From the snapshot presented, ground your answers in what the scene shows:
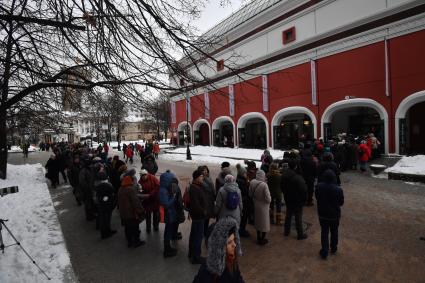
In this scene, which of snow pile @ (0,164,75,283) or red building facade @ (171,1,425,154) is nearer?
snow pile @ (0,164,75,283)

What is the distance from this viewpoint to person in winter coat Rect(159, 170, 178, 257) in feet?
16.6

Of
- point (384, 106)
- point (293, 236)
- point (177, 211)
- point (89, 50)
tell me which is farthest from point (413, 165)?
point (89, 50)

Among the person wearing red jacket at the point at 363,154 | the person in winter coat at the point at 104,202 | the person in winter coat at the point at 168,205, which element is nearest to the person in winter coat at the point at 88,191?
the person in winter coat at the point at 104,202

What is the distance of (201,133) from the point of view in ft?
127

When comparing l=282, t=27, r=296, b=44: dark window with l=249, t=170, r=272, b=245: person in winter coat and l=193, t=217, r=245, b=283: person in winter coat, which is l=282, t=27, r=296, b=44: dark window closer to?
l=249, t=170, r=272, b=245: person in winter coat

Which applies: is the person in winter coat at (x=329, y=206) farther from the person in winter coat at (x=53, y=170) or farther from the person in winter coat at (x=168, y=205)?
the person in winter coat at (x=53, y=170)

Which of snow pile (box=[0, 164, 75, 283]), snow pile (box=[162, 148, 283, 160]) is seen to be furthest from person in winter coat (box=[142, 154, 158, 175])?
snow pile (box=[162, 148, 283, 160])

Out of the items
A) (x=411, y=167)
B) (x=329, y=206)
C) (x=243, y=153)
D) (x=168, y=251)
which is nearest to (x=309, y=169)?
(x=329, y=206)

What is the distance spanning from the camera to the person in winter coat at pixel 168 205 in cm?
505

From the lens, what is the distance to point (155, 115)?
5.24 meters

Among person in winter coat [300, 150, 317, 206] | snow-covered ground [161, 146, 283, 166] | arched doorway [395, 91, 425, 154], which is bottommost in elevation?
snow-covered ground [161, 146, 283, 166]

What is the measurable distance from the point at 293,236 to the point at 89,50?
5.63m

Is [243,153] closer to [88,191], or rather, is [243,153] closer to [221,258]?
[88,191]

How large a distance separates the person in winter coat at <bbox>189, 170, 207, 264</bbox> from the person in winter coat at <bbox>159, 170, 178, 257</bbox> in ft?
1.65
